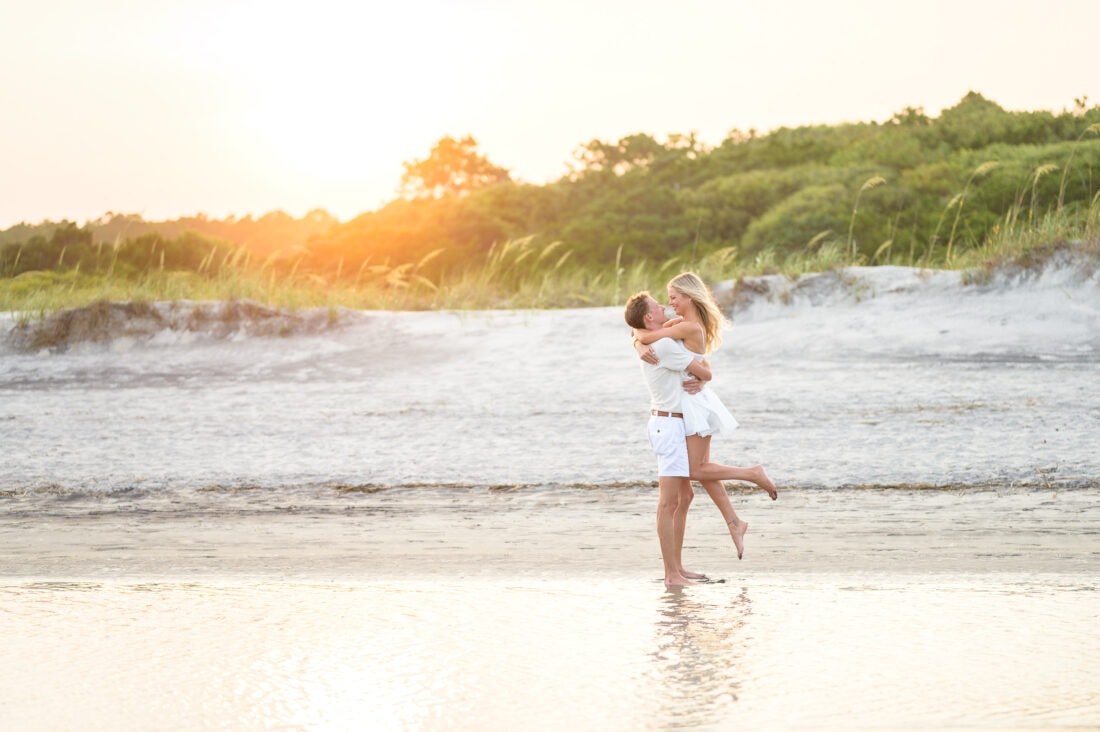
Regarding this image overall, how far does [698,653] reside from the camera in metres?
5.07

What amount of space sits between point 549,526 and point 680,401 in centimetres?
216

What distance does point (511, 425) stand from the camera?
503 inches

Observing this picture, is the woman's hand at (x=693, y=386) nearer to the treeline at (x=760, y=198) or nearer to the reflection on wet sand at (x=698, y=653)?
the reflection on wet sand at (x=698, y=653)

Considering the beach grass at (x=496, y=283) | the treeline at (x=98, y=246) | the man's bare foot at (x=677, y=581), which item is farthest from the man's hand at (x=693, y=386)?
the treeline at (x=98, y=246)

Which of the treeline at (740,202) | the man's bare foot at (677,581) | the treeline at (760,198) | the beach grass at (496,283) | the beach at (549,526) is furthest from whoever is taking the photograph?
the treeline at (760,198)

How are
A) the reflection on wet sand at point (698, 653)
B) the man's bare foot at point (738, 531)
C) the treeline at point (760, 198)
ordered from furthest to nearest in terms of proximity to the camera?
the treeline at point (760, 198) → the man's bare foot at point (738, 531) → the reflection on wet sand at point (698, 653)

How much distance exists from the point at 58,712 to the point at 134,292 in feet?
49.1

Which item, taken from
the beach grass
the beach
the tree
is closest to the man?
the beach

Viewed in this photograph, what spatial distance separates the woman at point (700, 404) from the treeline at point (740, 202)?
17.4 metres

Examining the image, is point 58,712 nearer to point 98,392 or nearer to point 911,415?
point 911,415

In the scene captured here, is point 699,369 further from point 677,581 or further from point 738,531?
point 677,581

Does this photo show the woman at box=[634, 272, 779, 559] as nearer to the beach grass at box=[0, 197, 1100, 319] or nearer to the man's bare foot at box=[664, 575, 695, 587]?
the man's bare foot at box=[664, 575, 695, 587]

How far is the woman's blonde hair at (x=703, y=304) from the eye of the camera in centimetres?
690

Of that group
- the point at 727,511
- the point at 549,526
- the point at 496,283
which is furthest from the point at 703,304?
the point at 496,283
